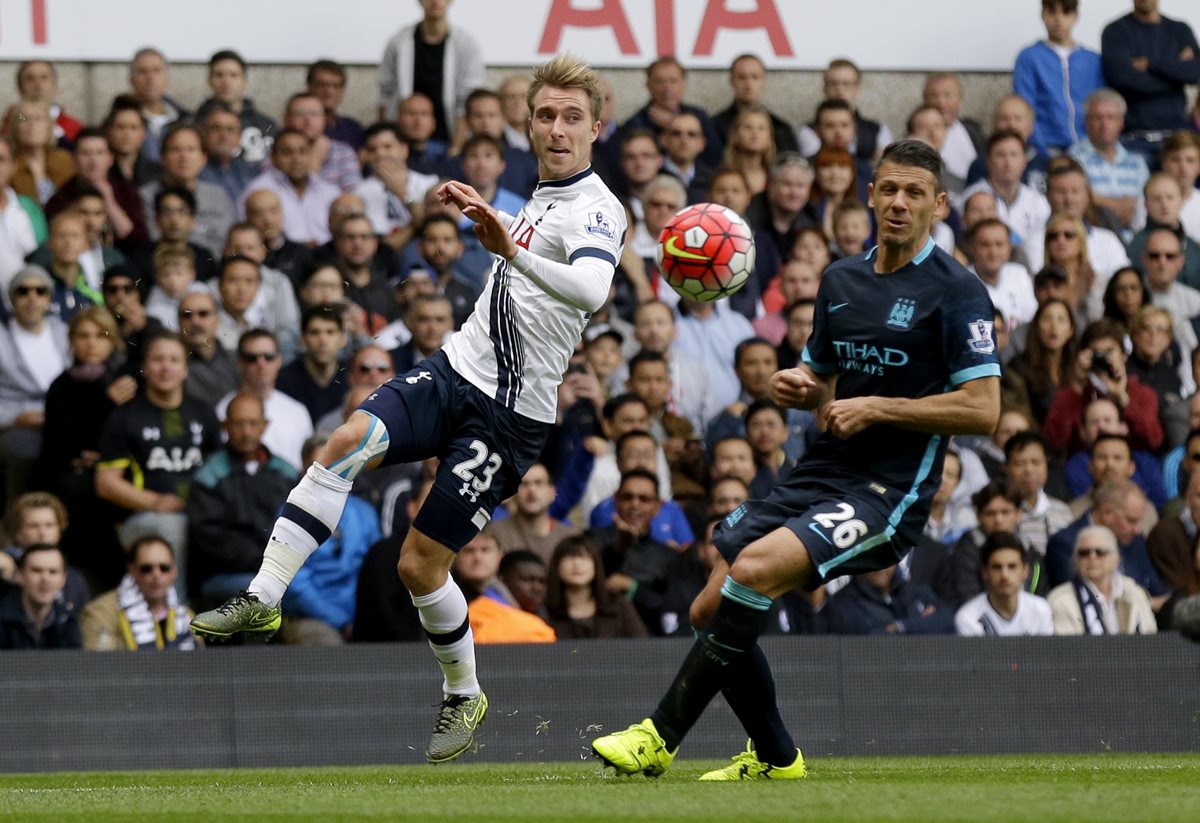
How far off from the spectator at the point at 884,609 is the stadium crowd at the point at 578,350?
16 millimetres

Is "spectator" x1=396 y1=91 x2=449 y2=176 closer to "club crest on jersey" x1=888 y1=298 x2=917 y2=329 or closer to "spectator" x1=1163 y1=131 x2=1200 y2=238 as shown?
"spectator" x1=1163 y1=131 x2=1200 y2=238

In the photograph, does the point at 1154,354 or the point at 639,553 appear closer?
the point at 639,553

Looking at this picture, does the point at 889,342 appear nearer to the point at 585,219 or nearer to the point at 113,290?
the point at 585,219

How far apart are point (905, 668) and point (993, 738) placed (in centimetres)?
66

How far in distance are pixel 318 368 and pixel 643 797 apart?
Answer: 20.9 ft

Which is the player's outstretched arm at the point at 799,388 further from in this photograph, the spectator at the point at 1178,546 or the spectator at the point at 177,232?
the spectator at the point at 177,232

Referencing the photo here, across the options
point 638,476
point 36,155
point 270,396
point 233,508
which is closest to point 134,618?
point 233,508

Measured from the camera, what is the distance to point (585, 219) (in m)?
8.20

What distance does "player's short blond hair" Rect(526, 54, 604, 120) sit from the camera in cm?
845

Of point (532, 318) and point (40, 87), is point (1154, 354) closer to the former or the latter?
point (532, 318)

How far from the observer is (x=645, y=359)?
1289cm

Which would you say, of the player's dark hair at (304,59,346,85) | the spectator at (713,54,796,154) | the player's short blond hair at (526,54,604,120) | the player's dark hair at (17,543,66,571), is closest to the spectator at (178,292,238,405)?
the player's dark hair at (17,543,66,571)

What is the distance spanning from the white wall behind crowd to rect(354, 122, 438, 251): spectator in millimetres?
2019

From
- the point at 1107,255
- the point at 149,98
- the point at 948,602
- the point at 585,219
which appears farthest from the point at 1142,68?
the point at 585,219
